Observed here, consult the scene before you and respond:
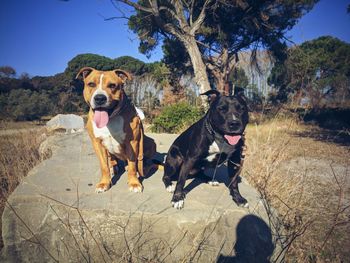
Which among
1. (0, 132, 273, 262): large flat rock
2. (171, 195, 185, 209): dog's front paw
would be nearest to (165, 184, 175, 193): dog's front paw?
(0, 132, 273, 262): large flat rock

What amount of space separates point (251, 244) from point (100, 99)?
81.8 inches

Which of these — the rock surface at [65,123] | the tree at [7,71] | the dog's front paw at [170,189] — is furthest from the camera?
the tree at [7,71]

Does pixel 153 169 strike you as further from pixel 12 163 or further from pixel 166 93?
pixel 166 93

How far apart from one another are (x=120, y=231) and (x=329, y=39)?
22737mm

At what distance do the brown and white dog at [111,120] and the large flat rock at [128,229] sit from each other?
0.40m

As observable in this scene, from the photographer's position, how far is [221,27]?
13.2 meters

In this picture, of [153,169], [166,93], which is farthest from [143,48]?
[153,169]

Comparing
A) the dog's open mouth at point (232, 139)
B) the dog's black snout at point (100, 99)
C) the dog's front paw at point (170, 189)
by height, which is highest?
the dog's black snout at point (100, 99)

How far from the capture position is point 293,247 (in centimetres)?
276

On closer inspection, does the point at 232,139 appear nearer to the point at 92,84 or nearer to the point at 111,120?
the point at 111,120

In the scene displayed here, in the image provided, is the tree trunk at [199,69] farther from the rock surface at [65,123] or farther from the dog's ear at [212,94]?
the dog's ear at [212,94]

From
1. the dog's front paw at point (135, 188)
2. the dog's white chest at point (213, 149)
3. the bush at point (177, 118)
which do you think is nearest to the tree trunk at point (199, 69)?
the bush at point (177, 118)

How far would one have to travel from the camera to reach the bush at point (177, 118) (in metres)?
8.10

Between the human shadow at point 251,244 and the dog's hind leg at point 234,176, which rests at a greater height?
the dog's hind leg at point 234,176
